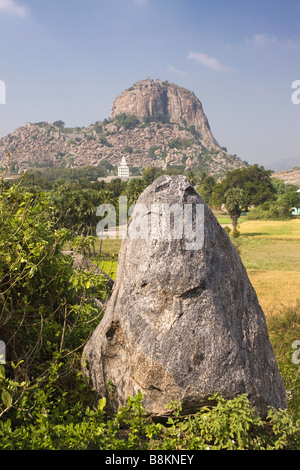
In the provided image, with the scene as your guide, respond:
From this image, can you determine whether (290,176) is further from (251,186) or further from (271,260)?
(271,260)

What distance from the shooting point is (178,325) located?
5180 millimetres

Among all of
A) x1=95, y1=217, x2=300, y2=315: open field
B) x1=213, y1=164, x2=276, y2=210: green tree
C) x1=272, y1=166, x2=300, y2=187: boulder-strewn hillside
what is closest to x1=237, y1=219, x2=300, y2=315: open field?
x1=95, y1=217, x2=300, y2=315: open field

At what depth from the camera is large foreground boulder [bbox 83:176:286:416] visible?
16.9 feet

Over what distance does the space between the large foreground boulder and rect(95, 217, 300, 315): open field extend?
2.14 meters

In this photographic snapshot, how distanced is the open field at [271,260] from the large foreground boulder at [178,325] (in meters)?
2.14

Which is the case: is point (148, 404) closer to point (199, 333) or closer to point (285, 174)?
point (199, 333)

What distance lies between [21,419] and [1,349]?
95 centimetres

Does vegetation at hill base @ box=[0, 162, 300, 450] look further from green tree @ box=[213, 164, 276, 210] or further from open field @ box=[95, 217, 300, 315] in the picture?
green tree @ box=[213, 164, 276, 210]

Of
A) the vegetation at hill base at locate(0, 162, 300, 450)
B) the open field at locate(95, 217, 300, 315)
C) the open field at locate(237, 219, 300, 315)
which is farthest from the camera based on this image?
the open field at locate(237, 219, 300, 315)

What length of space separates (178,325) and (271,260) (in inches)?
1409

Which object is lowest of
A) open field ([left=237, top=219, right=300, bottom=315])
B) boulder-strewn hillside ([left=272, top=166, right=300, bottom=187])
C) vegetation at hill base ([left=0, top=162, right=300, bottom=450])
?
open field ([left=237, top=219, right=300, bottom=315])

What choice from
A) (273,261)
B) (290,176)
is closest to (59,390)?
(273,261)

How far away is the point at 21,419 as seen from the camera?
17.0 ft
